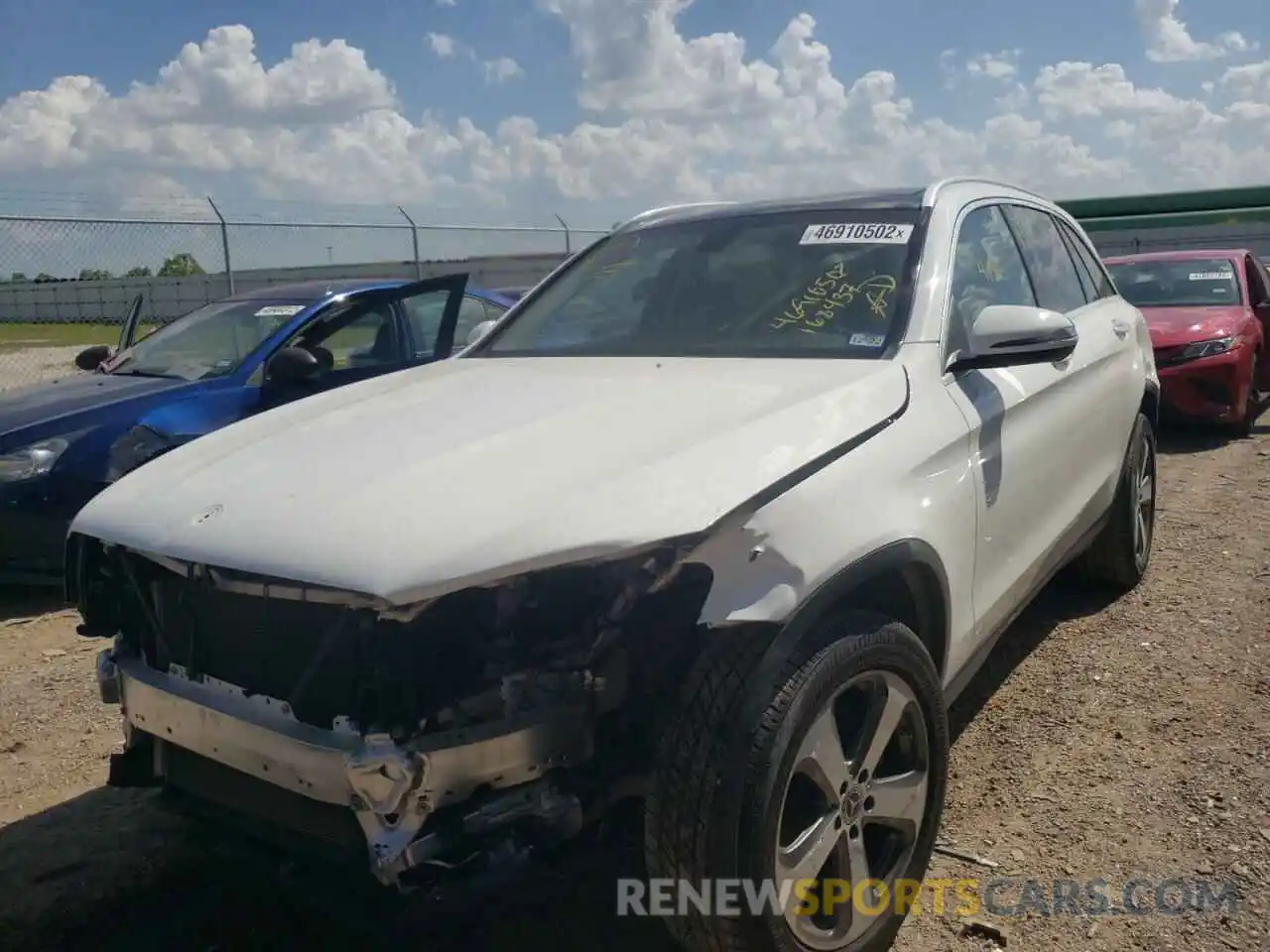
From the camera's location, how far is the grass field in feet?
77.5

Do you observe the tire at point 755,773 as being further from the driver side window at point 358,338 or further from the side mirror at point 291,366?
the driver side window at point 358,338

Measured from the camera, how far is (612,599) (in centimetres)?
207

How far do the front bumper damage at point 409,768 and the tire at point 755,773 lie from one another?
0.64 ft

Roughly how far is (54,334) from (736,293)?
27.2 meters

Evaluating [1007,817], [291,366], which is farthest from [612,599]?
[291,366]

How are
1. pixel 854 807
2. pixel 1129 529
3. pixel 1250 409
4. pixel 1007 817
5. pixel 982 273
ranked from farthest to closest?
pixel 1250 409, pixel 1129 529, pixel 982 273, pixel 1007 817, pixel 854 807

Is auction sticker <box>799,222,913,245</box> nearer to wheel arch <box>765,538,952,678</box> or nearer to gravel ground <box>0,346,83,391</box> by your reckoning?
wheel arch <box>765,538,952,678</box>

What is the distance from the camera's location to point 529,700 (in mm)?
2025

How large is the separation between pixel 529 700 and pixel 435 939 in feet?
3.11

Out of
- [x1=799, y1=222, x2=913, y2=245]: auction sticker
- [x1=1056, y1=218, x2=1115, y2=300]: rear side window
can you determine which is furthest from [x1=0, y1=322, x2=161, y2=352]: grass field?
[x1=799, y1=222, x2=913, y2=245]: auction sticker

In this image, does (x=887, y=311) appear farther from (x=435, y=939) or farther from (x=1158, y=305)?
(x=1158, y=305)

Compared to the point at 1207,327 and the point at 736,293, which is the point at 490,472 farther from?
the point at 1207,327

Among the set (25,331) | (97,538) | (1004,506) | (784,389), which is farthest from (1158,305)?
(25,331)

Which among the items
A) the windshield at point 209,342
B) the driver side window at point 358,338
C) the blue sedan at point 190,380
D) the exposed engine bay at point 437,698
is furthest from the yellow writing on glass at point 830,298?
the windshield at point 209,342
